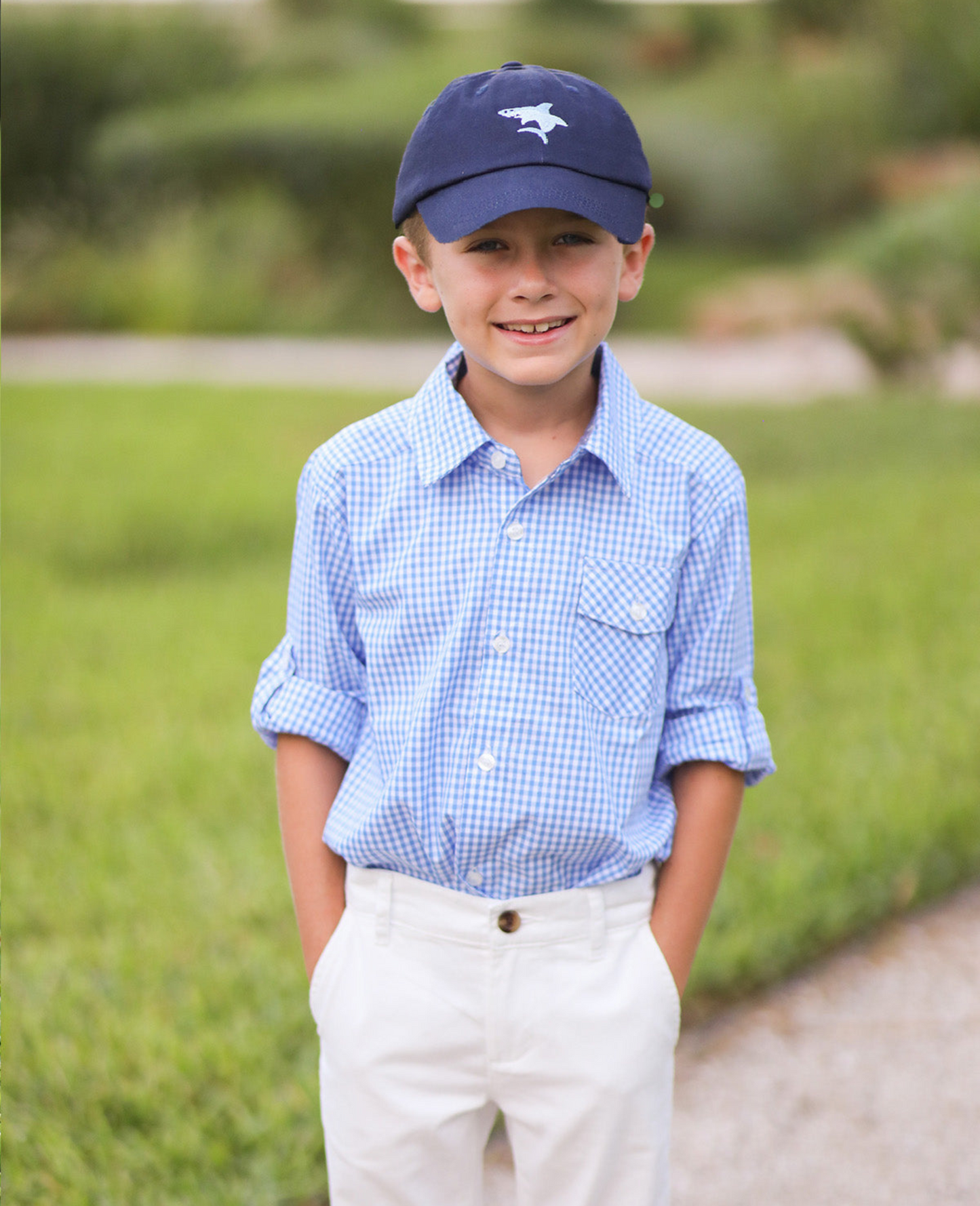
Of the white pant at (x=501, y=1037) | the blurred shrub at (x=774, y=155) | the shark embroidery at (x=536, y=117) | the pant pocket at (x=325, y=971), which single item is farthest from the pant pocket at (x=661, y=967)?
the blurred shrub at (x=774, y=155)

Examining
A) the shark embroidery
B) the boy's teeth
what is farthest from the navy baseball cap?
the boy's teeth

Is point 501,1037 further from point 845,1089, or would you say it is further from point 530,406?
point 845,1089

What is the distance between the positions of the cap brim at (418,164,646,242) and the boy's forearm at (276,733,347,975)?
634 mm

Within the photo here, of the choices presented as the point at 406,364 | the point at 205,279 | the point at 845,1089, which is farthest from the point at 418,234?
the point at 205,279

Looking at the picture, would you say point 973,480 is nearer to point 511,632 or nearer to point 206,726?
point 206,726

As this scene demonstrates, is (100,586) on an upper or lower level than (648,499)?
lower

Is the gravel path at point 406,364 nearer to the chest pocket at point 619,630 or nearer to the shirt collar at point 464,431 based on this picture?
the shirt collar at point 464,431

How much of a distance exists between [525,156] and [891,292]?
323 inches

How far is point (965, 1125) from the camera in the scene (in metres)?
2.32

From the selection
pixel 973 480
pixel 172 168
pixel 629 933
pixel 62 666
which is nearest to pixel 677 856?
pixel 629 933

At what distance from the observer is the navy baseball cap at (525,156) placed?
4.51 ft

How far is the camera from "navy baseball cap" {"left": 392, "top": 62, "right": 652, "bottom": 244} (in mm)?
1375

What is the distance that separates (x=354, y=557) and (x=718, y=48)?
1430cm

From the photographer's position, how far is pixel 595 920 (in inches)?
58.7
